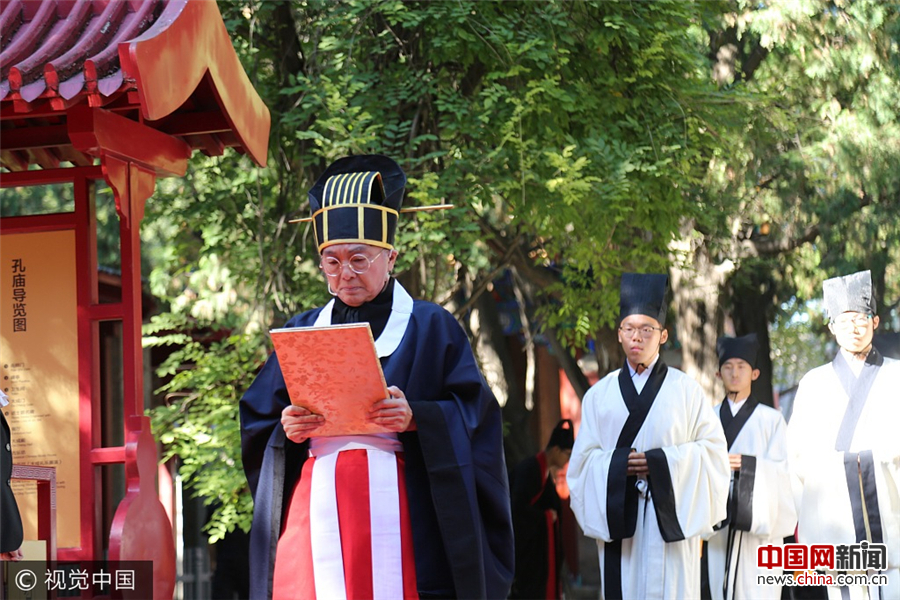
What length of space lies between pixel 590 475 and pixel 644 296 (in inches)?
39.4

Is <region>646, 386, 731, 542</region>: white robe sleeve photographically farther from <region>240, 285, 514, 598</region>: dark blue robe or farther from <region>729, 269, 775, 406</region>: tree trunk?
<region>729, 269, 775, 406</region>: tree trunk

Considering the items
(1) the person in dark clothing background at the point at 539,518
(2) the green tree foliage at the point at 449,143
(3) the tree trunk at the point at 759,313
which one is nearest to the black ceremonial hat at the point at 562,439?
(1) the person in dark clothing background at the point at 539,518

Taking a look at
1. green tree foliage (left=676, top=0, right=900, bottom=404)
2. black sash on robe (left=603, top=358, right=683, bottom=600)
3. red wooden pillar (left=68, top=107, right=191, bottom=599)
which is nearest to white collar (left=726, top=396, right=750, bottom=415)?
black sash on robe (left=603, top=358, right=683, bottom=600)

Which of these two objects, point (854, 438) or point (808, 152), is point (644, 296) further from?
point (808, 152)

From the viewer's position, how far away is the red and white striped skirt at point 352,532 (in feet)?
12.7

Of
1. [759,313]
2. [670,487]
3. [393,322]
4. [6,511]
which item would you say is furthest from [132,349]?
[759,313]

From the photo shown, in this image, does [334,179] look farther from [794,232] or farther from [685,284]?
[794,232]

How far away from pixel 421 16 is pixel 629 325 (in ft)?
9.81

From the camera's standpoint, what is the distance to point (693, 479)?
6.02m

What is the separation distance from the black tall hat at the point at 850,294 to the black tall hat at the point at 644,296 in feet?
3.23

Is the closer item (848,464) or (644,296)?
(644,296)

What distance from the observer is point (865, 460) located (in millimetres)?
6438

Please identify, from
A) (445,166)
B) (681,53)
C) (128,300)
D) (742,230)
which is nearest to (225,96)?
(128,300)

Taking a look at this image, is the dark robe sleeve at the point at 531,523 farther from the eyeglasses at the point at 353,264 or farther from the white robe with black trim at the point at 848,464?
the eyeglasses at the point at 353,264
